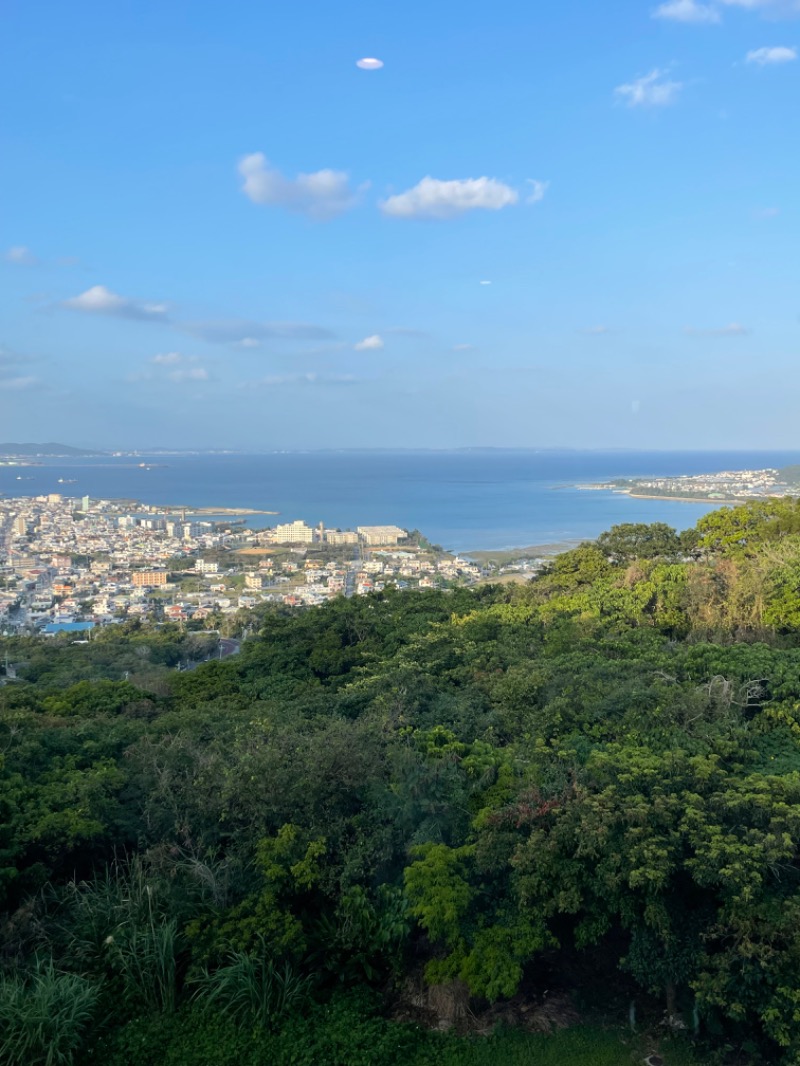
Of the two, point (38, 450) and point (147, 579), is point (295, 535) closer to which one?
point (147, 579)

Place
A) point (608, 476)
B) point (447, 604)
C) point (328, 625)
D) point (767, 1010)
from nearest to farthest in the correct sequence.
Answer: point (767, 1010)
point (328, 625)
point (447, 604)
point (608, 476)

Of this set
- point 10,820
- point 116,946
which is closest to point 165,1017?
point 116,946

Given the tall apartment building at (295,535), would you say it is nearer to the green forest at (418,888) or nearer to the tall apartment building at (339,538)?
the tall apartment building at (339,538)

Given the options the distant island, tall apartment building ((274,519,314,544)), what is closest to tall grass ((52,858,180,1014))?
tall apartment building ((274,519,314,544))

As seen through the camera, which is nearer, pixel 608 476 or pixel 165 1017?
pixel 165 1017

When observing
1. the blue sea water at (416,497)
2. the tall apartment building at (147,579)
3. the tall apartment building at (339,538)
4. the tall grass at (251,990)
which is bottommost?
the tall apartment building at (147,579)

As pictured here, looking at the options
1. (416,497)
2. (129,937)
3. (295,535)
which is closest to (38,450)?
(416,497)

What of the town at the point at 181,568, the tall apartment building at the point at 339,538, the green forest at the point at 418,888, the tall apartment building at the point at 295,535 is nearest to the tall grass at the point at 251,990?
the green forest at the point at 418,888

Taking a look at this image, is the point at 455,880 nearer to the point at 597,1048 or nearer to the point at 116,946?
the point at 597,1048
